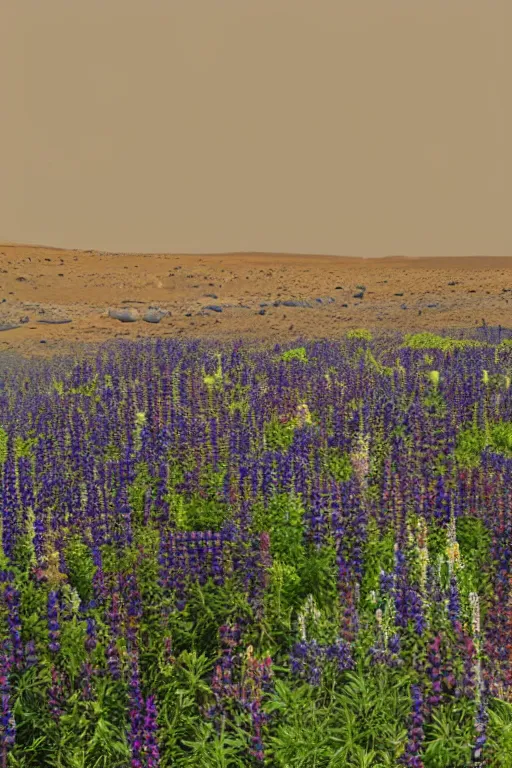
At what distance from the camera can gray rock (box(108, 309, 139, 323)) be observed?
34.2 metres

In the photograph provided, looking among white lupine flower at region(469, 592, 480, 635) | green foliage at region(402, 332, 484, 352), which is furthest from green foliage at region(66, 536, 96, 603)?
green foliage at region(402, 332, 484, 352)

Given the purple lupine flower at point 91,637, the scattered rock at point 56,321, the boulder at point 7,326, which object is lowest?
the boulder at point 7,326

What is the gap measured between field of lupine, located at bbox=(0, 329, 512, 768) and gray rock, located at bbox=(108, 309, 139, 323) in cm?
2697

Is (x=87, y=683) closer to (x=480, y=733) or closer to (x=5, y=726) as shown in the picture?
(x=5, y=726)

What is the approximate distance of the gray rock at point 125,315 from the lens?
34.2 metres

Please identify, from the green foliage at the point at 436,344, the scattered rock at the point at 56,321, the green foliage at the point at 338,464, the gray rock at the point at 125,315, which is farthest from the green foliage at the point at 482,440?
the scattered rock at the point at 56,321

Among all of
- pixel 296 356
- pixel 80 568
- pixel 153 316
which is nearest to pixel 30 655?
pixel 80 568

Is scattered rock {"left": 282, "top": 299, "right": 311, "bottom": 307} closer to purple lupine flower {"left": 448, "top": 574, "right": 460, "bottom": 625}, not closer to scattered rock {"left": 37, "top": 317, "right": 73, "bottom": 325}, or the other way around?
scattered rock {"left": 37, "top": 317, "right": 73, "bottom": 325}

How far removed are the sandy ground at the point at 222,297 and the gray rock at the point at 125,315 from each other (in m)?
0.46

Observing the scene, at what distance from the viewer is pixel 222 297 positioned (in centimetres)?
4138

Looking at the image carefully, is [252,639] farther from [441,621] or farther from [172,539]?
[441,621]

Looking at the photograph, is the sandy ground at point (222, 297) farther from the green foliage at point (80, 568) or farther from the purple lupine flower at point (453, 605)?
the purple lupine flower at point (453, 605)

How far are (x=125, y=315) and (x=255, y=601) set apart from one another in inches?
1231

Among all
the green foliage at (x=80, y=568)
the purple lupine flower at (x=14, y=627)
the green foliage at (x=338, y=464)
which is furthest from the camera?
the green foliage at (x=338, y=464)
